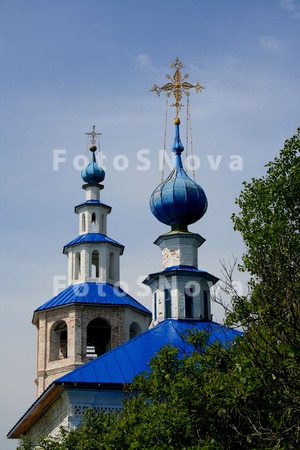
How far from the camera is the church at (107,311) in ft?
54.2

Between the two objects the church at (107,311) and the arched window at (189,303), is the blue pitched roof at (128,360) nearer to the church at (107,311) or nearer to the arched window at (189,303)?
the church at (107,311)

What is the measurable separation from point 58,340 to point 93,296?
1.55 meters

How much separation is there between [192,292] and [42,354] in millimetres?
5044

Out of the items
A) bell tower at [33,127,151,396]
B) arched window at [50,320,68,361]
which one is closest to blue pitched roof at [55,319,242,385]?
bell tower at [33,127,151,396]

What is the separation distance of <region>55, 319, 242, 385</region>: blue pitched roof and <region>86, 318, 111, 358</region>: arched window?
408cm

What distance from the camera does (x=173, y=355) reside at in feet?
37.8

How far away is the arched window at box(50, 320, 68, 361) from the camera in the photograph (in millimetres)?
22656

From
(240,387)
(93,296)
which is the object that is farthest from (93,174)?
(240,387)

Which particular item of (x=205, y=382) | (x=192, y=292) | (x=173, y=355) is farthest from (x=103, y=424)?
(x=192, y=292)

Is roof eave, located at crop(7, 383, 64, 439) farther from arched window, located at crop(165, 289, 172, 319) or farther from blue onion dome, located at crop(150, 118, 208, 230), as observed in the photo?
blue onion dome, located at crop(150, 118, 208, 230)

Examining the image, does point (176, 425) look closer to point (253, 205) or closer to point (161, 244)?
Answer: point (253, 205)

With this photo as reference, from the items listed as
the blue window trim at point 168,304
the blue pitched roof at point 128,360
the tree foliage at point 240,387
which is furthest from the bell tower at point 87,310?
the tree foliage at point 240,387

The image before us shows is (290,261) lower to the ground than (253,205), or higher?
lower

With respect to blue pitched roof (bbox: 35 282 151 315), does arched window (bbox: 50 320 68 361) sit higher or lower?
lower
